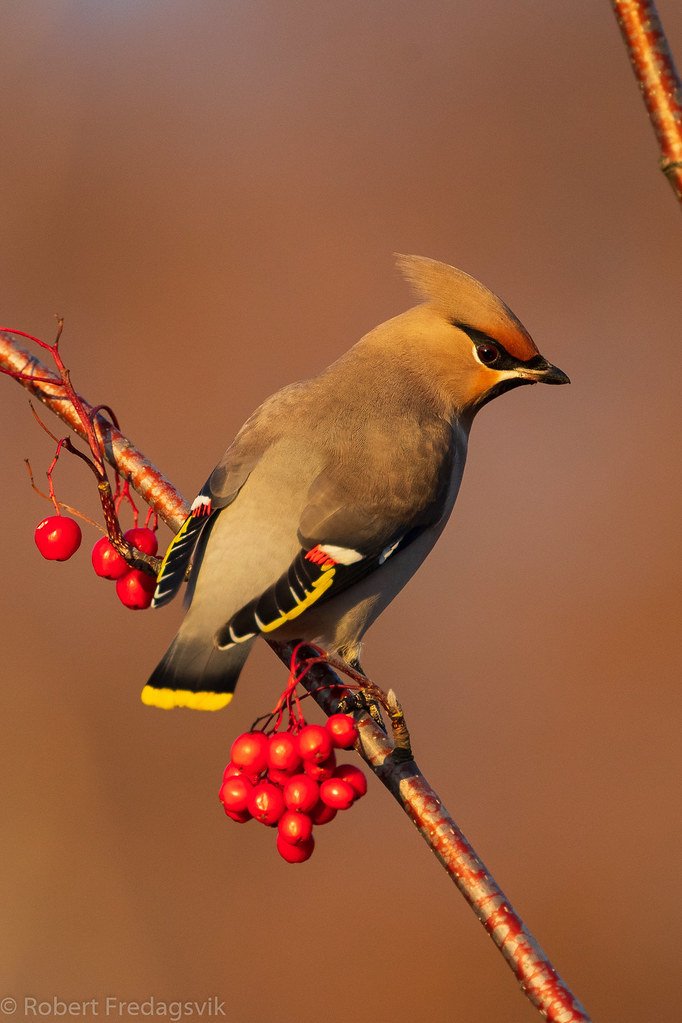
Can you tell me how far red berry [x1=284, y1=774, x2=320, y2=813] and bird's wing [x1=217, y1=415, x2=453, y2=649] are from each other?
0.49 m

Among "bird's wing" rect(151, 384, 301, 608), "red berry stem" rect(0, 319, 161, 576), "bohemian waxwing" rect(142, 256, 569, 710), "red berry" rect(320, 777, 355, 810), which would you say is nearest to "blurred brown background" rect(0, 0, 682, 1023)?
"bohemian waxwing" rect(142, 256, 569, 710)

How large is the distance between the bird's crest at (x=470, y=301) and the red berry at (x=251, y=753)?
64.9 inches

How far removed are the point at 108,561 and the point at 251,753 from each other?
0.68 metres

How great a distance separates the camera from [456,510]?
28.1 feet

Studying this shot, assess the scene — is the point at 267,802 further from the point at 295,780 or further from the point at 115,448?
the point at 115,448

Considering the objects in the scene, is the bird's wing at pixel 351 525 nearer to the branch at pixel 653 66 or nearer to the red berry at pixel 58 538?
the red berry at pixel 58 538

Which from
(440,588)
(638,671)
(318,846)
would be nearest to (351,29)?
(440,588)

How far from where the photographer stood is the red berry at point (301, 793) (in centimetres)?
227

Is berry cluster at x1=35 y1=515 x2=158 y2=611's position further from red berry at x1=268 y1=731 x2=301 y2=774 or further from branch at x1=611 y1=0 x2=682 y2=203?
branch at x1=611 y1=0 x2=682 y2=203

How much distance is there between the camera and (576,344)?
30.7ft

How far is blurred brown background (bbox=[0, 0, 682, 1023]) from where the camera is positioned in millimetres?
6676

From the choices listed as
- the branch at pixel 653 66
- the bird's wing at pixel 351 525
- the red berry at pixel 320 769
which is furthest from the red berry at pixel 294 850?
the branch at pixel 653 66

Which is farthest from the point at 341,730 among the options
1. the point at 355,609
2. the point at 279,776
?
the point at 355,609

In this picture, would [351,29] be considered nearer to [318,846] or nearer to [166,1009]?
[318,846]
